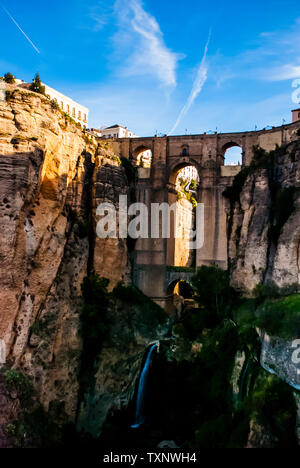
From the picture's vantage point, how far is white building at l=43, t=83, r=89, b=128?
43656 millimetres

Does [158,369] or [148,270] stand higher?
[148,270]

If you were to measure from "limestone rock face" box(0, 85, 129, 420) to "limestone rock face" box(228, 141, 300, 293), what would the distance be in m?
8.88

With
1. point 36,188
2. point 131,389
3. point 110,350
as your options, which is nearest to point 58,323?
point 110,350

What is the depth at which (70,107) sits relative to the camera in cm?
4725

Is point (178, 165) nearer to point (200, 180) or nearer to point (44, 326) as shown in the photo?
point (200, 180)

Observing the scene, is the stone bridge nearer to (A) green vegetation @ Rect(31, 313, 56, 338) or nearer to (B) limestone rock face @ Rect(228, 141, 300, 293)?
(B) limestone rock face @ Rect(228, 141, 300, 293)

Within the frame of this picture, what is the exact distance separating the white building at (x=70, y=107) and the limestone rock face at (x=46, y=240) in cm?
1698

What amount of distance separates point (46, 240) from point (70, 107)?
27760 mm

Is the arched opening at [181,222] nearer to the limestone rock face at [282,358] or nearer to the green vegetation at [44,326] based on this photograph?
the green vegetation at [44,326]

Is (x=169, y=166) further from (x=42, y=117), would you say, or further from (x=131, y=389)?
(x=131, y=389)

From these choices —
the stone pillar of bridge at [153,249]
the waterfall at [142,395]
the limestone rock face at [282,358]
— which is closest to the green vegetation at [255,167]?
the stone pillar of bridge at [153,249]

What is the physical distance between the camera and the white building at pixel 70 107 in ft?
143

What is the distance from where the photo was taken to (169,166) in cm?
3369
